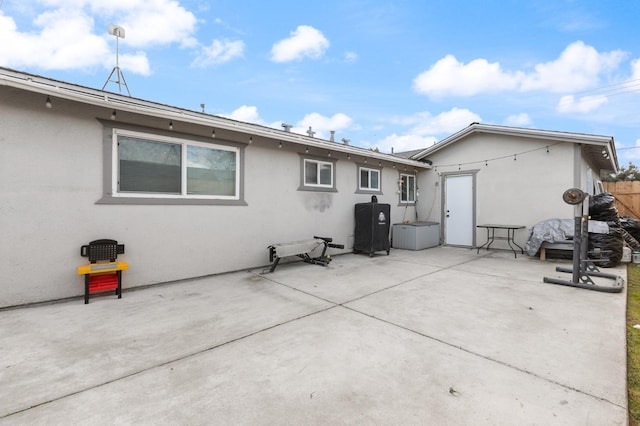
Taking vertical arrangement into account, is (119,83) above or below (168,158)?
above

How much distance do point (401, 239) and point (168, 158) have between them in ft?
22.1

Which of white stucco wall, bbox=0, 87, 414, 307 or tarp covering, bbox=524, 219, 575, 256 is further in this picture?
tarp covering, bbox=524, 219, 575, 256

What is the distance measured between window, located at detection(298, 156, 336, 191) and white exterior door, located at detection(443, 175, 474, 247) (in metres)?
4.42

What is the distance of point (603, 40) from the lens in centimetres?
1015

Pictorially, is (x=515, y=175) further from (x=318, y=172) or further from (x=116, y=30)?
(x=116, y=30)

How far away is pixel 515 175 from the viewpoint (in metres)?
7.93

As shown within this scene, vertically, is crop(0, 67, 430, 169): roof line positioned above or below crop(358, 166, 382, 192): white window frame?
above

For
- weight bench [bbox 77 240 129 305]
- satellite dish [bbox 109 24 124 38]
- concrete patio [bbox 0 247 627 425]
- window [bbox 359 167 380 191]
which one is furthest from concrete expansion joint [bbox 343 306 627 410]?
satellite dish [bbox 109 24 124 38]

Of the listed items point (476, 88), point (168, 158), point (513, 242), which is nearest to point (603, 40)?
point (476, 88)

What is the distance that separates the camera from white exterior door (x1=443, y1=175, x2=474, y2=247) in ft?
28.8

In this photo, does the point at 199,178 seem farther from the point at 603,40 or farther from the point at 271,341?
the point at 603,40

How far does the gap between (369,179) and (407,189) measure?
212 centimetres

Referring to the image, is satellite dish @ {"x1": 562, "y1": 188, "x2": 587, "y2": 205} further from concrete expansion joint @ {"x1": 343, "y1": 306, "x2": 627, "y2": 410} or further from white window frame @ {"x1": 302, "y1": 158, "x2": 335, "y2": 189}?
white window frame @ {"x1": 302, "y1": 158, "x2": 335, "y2": 189}

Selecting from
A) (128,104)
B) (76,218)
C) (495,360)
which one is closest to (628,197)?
(495,360)
